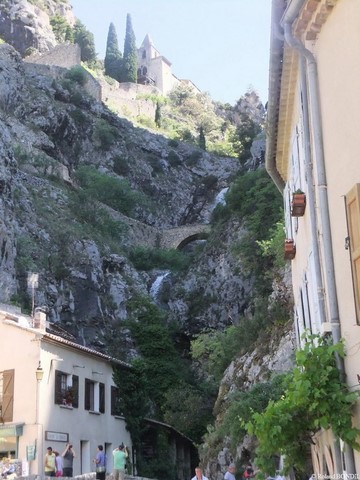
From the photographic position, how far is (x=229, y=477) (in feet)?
50.8

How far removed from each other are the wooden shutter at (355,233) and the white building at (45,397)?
16995mm

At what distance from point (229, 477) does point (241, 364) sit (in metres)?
14.2

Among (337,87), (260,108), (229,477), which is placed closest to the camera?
(337,87)

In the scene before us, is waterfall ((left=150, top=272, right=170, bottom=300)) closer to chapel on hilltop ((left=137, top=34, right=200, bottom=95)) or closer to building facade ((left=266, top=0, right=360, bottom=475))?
building facade ((left=266, top=0, right=360, bottom=475))

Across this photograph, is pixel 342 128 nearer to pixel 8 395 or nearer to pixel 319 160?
pixel 319 160

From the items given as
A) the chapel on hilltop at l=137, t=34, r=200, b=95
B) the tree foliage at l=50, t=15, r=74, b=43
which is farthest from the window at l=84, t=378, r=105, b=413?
the chapel on hilltop at l=137, t=34, r=200, b=95

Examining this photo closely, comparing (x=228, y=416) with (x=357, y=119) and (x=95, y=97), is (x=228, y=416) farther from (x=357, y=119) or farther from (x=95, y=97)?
(x=95, y=97)

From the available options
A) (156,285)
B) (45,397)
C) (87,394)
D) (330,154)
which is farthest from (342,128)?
(156,285)

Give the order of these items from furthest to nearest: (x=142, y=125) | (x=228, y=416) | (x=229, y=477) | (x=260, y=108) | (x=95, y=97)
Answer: (x=260, y=108) → (x=142, y=125) → (x=95, y=97) → (x=228, y=416) → (x=229, y=477)

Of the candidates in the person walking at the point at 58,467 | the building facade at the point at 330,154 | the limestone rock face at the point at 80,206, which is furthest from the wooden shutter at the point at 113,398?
the building facade at the point at 330,154

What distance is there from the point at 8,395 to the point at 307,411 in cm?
1793

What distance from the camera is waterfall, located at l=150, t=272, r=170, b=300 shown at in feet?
172

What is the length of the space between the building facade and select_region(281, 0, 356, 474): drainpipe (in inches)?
0.5

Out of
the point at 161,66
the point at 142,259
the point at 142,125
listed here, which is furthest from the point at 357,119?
the point at 161,66
